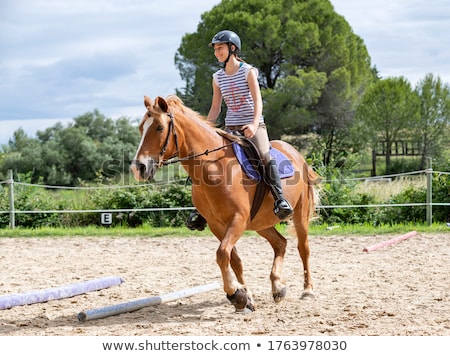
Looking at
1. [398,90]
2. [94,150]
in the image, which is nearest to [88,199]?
[94,150]

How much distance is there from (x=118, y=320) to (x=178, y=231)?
24.0ft

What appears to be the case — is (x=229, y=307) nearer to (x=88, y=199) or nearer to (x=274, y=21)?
(x=88, y=199)

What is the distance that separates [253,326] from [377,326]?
1073 millimetres

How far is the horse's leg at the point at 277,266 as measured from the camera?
5.92 m

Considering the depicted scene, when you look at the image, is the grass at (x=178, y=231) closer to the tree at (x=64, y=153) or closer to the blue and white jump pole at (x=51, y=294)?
the blue and white jump pole at (x=51, y=294)

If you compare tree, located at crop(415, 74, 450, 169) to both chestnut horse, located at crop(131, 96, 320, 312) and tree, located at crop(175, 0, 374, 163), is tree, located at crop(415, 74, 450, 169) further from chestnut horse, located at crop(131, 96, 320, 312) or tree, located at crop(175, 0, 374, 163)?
chestnut horse, located at crop(131, 96, 320, 312)

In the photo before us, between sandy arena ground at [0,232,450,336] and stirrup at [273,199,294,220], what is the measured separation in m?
0.95

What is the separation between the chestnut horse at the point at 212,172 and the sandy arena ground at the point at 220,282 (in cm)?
54

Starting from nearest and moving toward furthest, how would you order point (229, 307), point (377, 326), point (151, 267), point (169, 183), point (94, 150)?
point (377, 326) < point (229, 307) < point (151, 267) < point (169, 183) < point (94, 150)

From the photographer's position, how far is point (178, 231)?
42.0ft

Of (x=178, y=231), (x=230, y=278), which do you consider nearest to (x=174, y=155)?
(x=230, y=278)

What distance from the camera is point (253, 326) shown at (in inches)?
200

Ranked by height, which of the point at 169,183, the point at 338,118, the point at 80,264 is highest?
the point at 338,118

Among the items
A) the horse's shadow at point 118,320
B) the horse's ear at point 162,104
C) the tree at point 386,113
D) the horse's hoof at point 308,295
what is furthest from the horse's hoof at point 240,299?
the tree at point 386,113
